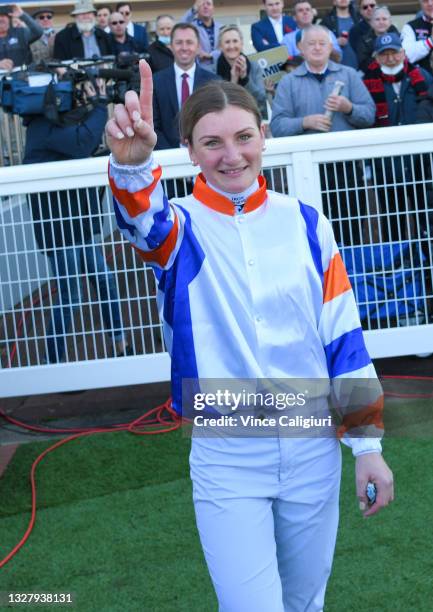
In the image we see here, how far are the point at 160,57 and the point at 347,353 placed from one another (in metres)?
6.83

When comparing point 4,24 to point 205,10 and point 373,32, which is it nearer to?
point 205,10

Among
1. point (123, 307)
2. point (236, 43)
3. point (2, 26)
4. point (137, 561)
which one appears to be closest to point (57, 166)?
point (123, 307)

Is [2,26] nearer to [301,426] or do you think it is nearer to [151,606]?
[151,606]

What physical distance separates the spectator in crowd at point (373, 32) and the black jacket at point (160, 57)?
1.73 metres

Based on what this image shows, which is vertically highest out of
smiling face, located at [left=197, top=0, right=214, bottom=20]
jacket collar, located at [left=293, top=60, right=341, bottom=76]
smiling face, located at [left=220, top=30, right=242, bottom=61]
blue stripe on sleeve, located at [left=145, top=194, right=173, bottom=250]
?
smiling face, located at [left=197, top=0, right=214, bottom=20]

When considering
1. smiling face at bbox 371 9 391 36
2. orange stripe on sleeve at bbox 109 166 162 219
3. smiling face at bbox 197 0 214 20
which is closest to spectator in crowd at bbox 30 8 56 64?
smiling face at bbox 197 0 214 20

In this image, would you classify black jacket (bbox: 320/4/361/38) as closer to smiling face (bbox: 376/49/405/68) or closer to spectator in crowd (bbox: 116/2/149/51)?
spectator in crowd (bbox: 116/2/149/51)

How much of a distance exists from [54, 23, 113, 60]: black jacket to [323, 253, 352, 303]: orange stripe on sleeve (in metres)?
8.01

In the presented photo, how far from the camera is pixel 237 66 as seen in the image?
25.6ft

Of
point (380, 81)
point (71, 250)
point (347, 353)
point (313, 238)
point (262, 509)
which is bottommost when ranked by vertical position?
point (262, 509)

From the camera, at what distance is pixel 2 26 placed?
33.7 ft

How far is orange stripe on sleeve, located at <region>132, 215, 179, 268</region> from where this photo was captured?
2.32 m

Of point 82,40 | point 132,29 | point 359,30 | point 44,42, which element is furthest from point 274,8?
point 44,42

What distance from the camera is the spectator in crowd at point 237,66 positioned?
7.83 m
